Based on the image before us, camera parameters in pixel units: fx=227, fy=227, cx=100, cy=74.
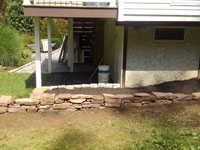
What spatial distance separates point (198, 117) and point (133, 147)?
183 centimetres

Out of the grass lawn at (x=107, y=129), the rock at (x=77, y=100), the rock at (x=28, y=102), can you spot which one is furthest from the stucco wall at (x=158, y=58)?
the rock at (x=28, y=102)

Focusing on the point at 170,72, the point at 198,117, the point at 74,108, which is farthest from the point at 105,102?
the point at 170,72

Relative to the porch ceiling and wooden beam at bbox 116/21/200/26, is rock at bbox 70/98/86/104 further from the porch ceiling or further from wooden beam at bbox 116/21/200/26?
wooden beam at bbox 116/21/200/26

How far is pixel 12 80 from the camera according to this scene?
7.37 metres

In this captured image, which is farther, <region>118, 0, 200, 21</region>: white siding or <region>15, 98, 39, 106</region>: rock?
<region>118, 0, 200, 21</region>: white siding

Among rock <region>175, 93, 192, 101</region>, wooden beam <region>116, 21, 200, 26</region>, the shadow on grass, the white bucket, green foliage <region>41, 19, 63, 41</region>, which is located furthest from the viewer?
green foliage <region>41, 19, 63, 41</region>

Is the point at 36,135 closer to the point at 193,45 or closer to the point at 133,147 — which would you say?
the point at 133,147

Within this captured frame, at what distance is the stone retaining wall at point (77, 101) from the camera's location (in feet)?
15.7

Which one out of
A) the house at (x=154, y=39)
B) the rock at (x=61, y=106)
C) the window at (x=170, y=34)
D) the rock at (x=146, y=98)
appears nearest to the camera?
the rock at (x=61, y=106)

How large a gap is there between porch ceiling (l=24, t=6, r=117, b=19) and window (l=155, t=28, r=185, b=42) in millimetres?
1729

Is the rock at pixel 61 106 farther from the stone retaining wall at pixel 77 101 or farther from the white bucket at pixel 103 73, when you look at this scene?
the white bucket at pixel 103 73

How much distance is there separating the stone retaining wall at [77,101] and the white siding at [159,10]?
6.00 ft

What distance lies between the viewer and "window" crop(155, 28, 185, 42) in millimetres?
6180

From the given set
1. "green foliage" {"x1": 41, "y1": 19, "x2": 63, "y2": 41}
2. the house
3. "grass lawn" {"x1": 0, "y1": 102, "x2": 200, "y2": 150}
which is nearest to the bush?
the house
